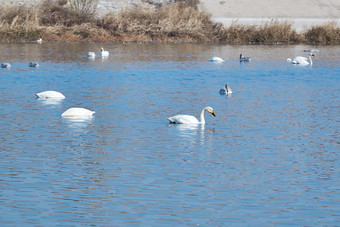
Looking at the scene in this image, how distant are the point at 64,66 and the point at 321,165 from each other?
22.8 meters

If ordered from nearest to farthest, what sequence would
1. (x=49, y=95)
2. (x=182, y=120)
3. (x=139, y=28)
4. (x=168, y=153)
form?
(x=168, y=153), (x=182, y=120), (x=49, y=95), (x=139, y=28)

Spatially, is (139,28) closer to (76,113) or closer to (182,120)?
(76,113)

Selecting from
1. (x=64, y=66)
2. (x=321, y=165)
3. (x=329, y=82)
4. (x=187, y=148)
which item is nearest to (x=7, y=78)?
(x=64, y=66)

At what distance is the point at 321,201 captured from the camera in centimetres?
1130

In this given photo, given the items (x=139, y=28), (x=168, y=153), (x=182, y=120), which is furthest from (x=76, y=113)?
(x=139, y=28)

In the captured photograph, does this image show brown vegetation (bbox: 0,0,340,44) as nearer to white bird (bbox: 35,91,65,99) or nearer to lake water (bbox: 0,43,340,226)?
lake water (bbox: 0,43,340,226)

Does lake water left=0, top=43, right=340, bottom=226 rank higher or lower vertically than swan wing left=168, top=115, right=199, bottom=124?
lower

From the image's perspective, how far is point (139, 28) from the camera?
51.4m

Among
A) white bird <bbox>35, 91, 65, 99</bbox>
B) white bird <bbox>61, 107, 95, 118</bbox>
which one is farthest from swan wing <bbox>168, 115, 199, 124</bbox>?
white bird <bbox>35, 91, 65, 99</bbox>

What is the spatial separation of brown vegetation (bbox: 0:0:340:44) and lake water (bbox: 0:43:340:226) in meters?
A: 20.2

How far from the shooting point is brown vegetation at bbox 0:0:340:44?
50.7m

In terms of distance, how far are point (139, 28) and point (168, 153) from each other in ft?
123

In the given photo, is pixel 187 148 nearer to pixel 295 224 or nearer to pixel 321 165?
pixel 321 165

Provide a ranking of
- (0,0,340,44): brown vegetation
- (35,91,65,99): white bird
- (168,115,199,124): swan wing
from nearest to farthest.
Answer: (168,115,199,124): swan wing → (35,91,65,99): white bird → (0,0,340,44): brown vegetation
